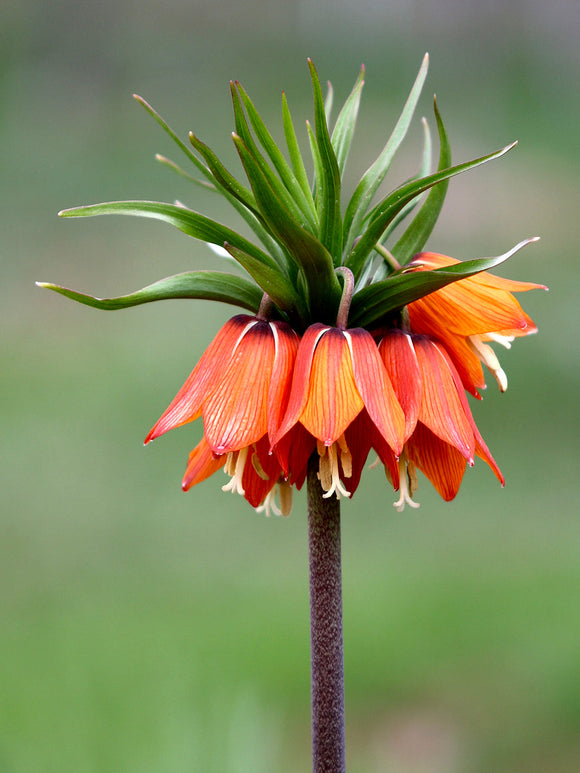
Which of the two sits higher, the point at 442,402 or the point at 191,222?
the point at 191,222

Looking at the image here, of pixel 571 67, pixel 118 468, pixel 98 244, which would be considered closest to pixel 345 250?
pixel 118 468

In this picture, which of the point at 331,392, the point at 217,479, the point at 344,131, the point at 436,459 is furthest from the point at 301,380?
the point at 217,479

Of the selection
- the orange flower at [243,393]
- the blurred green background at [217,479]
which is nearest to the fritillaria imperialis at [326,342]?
the orange flower at [243,393]

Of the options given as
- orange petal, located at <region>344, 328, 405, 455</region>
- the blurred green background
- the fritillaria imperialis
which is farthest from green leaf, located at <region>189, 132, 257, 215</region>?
the blurred green background

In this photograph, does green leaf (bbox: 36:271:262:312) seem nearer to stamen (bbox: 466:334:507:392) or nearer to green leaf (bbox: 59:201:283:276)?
green leaf (bbox: 59:201:283:276)

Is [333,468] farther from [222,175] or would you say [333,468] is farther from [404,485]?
[222,175]

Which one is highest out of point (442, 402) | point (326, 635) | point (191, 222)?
point (191, 222)

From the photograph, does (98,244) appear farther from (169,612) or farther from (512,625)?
(512,625)
